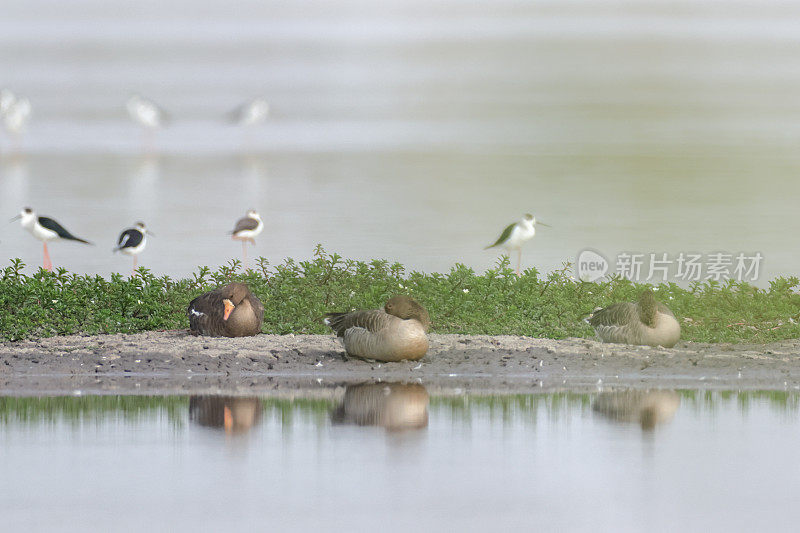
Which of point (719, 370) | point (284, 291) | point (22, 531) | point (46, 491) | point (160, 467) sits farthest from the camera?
point (284, 291)

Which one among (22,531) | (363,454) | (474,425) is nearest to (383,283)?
(474,425)

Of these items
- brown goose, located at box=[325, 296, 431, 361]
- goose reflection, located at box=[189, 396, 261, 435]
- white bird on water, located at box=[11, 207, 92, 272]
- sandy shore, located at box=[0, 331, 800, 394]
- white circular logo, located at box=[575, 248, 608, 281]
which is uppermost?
white bird on water, located at box=[11, 207, 92, 272]

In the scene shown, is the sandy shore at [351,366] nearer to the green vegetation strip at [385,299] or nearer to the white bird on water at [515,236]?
the green vegetation strip at [385,299]

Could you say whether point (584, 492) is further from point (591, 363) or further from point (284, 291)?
point (284, 291)

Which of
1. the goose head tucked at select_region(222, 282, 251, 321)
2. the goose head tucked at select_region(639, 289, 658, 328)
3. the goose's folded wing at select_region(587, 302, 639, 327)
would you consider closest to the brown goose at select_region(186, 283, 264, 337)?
the goose head tucked at select_region(222, 282, 251, 321)

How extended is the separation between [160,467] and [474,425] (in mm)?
2702

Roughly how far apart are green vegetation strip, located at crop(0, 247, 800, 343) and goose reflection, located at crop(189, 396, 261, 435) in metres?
4.08

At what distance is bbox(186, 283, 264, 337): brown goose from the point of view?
13.2 meters

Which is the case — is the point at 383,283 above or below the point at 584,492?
above

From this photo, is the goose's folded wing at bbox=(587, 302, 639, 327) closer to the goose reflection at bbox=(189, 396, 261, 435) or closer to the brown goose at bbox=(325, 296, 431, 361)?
the brown goose at bbox=(325, 296, 431, 361)

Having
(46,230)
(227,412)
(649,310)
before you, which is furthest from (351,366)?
(46,230)

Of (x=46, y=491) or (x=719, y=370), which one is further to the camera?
(x=719, y=370)

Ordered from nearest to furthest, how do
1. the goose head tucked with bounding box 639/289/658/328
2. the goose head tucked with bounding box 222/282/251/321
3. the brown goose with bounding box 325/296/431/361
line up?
1. the brown goose with bounding box 325/296/431/361
2. the goose head tucked with bounding box 639/289/658/328
3. the goose head tucked with bounding box 222/282/251/321

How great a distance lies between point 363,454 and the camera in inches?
304
